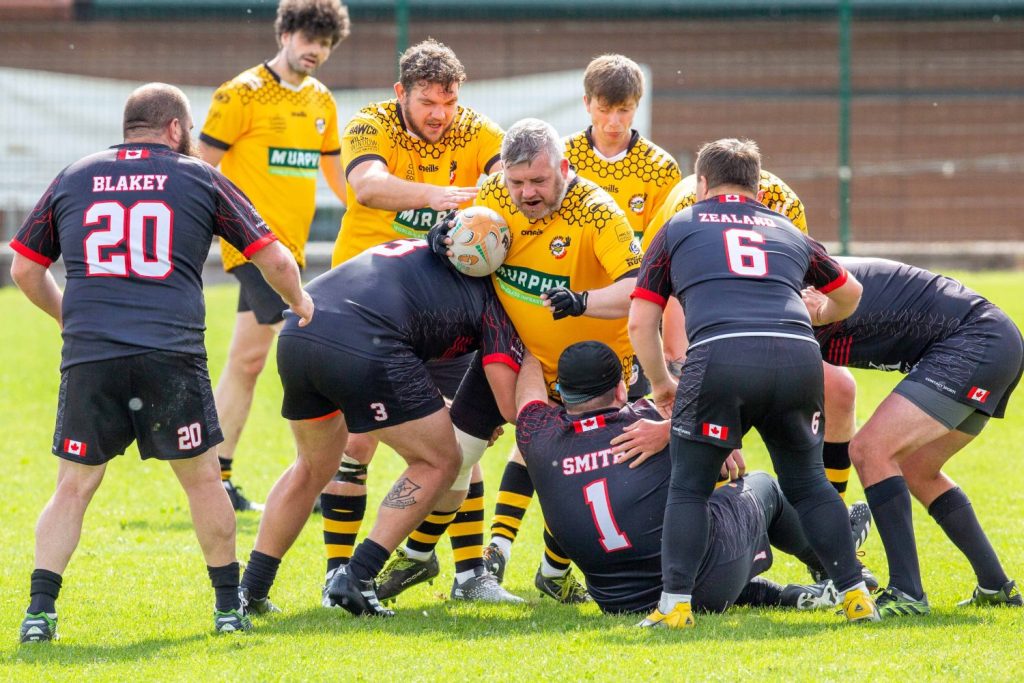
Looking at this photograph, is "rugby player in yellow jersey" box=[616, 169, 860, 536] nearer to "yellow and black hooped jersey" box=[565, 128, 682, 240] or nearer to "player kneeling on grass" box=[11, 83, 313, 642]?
"yellow and black hooped jersey" box=[565, 128, 682, 240]

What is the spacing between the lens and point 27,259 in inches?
192

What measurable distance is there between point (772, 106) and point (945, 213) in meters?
2.78

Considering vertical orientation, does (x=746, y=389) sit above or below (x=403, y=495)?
above

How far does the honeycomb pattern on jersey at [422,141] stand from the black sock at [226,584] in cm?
219

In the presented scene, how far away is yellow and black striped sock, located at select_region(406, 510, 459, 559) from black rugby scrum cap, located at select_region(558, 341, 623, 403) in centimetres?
94

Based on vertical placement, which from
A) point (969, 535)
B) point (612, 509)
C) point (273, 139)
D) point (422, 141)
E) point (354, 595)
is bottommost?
point (354, 595)

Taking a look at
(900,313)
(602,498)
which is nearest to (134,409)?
(602,498)

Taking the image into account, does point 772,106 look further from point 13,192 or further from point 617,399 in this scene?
point 617,399

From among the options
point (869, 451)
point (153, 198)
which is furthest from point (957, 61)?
point (153, 198)

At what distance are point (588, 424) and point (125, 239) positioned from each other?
6.00 ft

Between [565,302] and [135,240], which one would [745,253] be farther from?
[135,240]

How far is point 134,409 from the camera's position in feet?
15.4

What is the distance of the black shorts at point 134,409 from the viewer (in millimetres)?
4613

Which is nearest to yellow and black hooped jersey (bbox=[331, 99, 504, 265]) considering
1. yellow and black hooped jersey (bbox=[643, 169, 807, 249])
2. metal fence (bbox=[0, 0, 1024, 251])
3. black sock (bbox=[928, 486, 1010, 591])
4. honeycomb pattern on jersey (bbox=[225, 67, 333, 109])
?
yellow and black hooped jersey (bbox=[643, 169, 807, 249])
